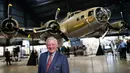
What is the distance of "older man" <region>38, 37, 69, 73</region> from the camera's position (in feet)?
8.30

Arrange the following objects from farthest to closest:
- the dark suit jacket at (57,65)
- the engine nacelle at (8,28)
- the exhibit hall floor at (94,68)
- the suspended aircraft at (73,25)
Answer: the engine nacelle at (8,28) < the suspended aircraft at (73,25) < the exhibit hall floor at (94,68) < the dark suit jacket at (57,65)

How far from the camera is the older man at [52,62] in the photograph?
8.30ft

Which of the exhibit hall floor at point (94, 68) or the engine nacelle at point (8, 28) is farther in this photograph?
the engine nacelle at point (8, 28)

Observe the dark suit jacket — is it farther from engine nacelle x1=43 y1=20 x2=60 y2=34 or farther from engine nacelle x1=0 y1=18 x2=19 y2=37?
engine nacelle x1=0 y1=18 x2=19 y2=37

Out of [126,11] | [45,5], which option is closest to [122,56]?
[126,11]

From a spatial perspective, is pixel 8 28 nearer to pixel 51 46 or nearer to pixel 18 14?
pixel 51 46

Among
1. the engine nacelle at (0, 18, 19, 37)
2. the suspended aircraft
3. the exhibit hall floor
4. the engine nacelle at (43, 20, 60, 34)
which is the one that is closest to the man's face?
the exhibit hall floor

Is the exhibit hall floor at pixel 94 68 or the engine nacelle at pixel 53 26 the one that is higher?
the engine nacelle at pixel 53 26

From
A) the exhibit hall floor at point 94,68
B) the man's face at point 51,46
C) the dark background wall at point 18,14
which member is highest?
the dark background wall at point 18,14

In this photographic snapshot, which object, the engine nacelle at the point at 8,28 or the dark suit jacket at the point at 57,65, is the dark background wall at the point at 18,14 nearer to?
the engine nacelle at the point at 8,28

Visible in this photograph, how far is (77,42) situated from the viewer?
27641mm

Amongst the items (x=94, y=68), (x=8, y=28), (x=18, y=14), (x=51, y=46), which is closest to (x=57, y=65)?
(x=51, y=46)

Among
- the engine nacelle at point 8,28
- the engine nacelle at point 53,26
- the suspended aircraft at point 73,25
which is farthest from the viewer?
the engine nacelle at point 53,26

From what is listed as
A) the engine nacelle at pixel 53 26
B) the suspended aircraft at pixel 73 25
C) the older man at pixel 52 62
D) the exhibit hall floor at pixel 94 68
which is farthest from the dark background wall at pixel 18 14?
the older man at pixel 52 62
